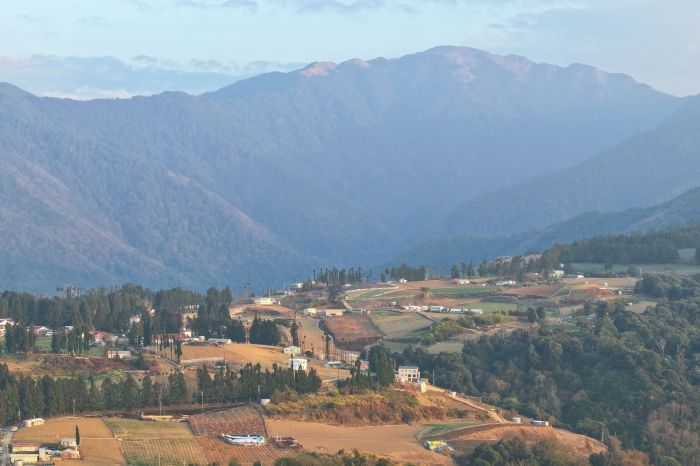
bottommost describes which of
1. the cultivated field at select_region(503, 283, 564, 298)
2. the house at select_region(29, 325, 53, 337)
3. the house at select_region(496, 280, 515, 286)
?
the house at select_region(29, 325, 53, 337)

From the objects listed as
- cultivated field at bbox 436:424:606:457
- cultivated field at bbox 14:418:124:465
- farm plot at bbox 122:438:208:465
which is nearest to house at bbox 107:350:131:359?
cultivated field at bbox 14:418:124:465

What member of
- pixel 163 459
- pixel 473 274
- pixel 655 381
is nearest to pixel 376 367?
pixel 655 381

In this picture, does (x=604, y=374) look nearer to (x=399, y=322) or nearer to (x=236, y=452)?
(x=399, y=322)

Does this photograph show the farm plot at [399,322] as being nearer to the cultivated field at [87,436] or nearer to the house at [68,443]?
the cultivated field at [87,436]

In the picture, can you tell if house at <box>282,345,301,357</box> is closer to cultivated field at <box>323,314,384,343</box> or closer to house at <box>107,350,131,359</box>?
cultivated field at <box>323,314,384,343</box>

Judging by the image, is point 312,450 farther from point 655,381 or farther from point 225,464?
point 655,381

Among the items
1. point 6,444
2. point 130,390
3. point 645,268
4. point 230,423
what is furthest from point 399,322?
point 6,444

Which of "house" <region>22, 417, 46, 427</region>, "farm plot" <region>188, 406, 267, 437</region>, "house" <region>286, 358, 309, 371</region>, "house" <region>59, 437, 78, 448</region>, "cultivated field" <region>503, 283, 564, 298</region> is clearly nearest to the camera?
"house" <region>59, 437, 78, 448</region>
